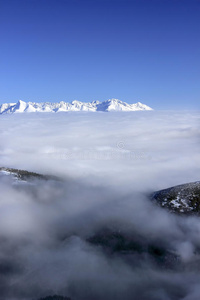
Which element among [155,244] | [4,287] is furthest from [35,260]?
[155,244]

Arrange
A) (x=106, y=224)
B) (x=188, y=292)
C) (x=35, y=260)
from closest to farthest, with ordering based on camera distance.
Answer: (x=188, y=292) < (x=35, y=260) < (x=106, y=224)

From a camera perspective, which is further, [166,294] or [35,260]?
[35,260]

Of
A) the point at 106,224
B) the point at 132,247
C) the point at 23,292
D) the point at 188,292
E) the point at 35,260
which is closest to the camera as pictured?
the point at 188,292

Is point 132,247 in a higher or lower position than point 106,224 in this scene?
lower

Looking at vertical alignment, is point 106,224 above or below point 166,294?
above

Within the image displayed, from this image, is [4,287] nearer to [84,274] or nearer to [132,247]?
[84,274]

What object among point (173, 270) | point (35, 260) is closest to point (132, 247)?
point (173, 270)

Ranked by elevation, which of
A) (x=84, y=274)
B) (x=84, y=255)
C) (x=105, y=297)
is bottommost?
(x=105, y=297)

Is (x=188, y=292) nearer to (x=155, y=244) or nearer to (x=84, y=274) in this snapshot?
(x=155, y=244)

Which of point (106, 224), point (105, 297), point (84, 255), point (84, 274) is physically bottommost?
point (105, 297)
